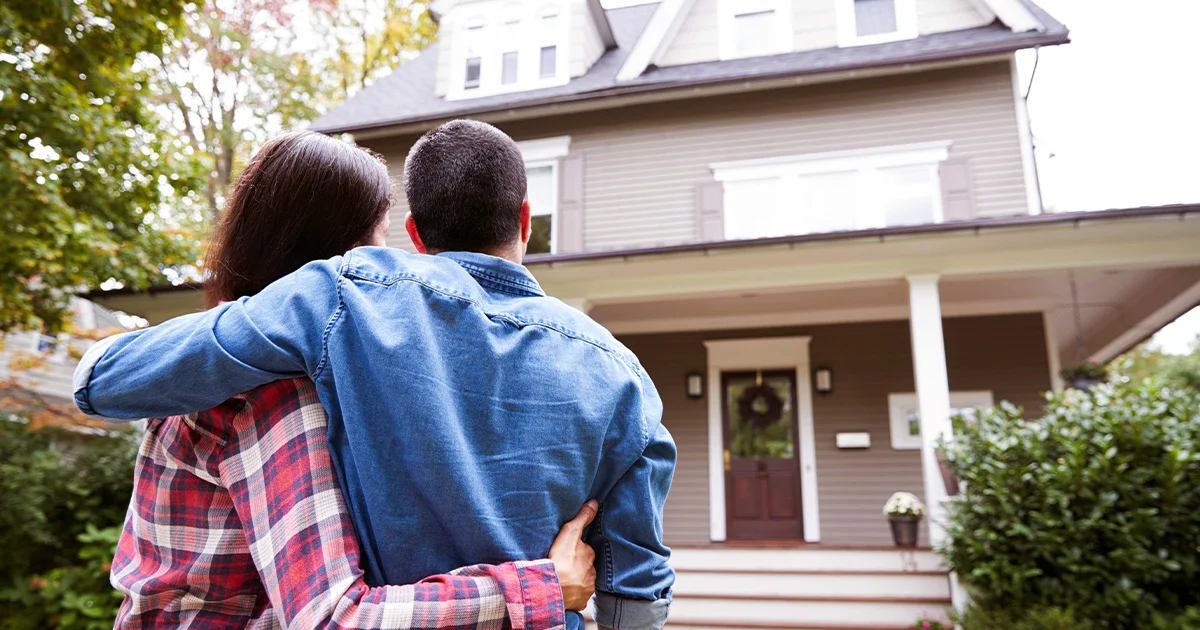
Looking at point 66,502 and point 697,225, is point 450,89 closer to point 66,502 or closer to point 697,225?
point 697,225

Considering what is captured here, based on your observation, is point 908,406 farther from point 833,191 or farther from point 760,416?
point 833,191

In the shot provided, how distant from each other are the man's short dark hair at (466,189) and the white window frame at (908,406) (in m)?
7.91

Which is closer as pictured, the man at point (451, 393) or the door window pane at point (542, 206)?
the man at point (451, 393)

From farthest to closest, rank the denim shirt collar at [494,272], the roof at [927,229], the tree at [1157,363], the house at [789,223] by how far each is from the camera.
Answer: the tree at [1157,363] < the house at [789,223] < the roof at [927,229] < the denim shirt collar at [494,272]

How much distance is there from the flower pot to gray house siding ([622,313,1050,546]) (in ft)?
4.58

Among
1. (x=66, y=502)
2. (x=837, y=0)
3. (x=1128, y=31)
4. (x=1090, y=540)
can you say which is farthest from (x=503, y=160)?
(x=1128, y=31)

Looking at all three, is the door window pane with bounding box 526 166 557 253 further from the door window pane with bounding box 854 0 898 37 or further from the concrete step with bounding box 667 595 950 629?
the concrete step with bounding box 667 595 950 629

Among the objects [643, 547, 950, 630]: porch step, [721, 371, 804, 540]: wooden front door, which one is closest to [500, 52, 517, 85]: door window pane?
[721, 371, 804, 540]: wooden front door

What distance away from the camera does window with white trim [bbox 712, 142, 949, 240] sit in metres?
8.31

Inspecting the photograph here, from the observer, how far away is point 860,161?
28.0ft

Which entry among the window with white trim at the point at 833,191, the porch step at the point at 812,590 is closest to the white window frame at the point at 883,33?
the window with white trim at the point at 833,191

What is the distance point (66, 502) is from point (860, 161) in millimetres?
8526

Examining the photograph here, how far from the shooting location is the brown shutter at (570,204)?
9094 mm

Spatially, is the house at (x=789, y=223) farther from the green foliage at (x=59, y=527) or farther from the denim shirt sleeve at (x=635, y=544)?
the denim shirt sleeve at (x=635, y=544)
